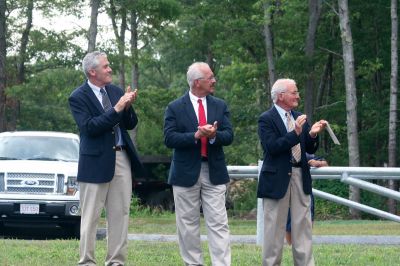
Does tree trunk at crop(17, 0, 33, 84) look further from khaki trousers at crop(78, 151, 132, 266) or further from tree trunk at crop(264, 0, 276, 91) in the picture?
khaki trousers at crop(78, 151, 132, 266)

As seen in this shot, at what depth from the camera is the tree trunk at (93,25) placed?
31.2m

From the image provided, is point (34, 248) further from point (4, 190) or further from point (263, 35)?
point (263, 35)

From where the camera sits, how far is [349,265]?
11227 millimetres

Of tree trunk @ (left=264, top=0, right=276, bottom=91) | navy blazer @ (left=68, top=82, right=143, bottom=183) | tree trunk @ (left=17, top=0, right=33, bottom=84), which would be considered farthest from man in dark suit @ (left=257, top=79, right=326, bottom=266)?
tree trunk @ (left=17, top=0, right=33, bottom=84)

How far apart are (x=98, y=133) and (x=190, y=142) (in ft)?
2.69

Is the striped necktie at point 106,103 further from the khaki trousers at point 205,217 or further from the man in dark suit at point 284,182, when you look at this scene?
the man in dark suit at point 284,182

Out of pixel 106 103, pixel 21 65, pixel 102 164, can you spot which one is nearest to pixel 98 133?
pixel 102 164

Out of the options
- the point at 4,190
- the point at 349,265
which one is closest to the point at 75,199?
the point at 4,190

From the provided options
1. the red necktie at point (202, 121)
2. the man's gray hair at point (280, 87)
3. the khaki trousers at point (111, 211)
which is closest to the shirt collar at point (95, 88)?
the khaki trousers at point (111, 211)

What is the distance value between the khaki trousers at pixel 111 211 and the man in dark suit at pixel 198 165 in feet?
1.47

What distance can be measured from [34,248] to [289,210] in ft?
12.1

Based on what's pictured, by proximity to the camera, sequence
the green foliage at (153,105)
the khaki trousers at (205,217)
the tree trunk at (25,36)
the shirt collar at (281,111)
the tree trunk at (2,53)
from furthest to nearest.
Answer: the tree trunk at (25,36)
the tree trunk at (2,53)
the green foliage at (153,105)
the shirt collar at (281,111)
the khaki trousers at (205,217)

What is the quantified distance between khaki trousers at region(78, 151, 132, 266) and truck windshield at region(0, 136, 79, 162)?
806 centimetres

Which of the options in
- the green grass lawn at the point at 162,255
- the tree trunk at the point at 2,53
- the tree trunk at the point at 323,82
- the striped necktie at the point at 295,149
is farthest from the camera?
the tree trunk at the point at 323,82
